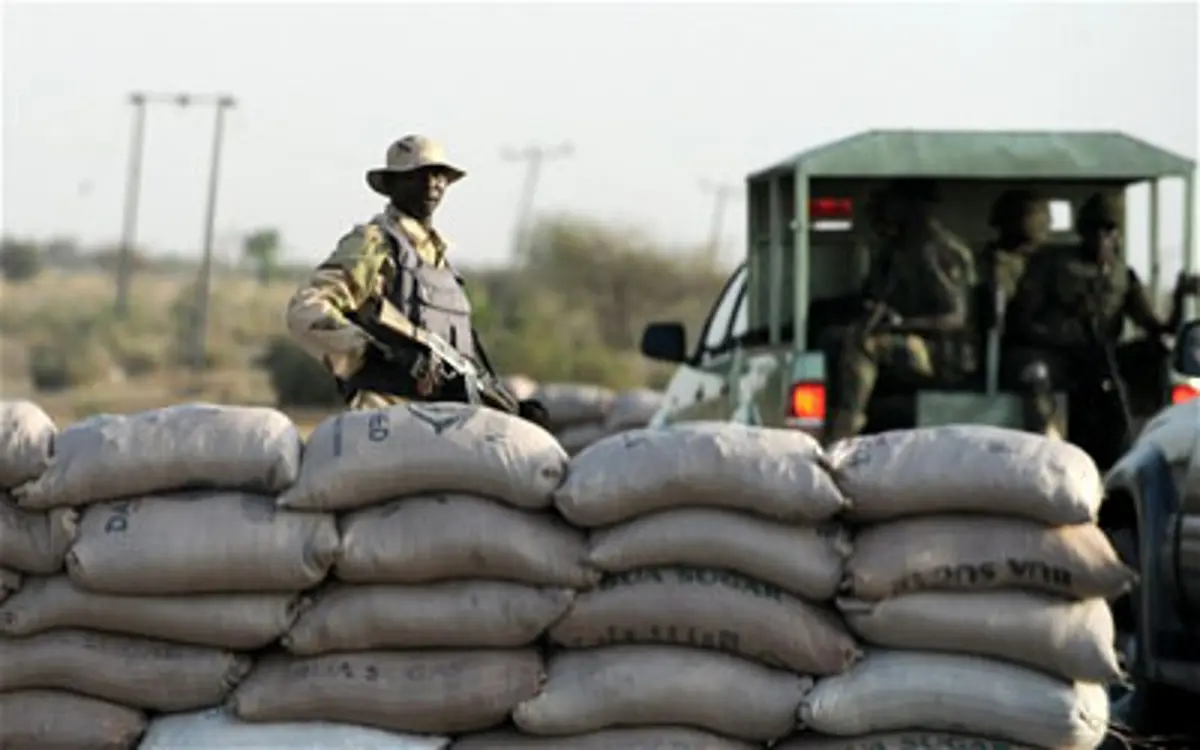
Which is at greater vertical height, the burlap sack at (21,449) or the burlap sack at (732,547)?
the burlap sack at (21,449)

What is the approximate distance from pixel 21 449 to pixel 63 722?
70 centimetres

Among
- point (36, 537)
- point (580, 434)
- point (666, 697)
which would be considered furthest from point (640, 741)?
point (580, 434)

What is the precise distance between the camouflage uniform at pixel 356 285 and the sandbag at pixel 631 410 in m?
14.2

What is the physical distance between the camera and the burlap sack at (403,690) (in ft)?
21.4

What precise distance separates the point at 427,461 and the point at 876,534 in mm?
1121

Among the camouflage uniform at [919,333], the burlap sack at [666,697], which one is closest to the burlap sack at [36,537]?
the burlap sack at [666,697]

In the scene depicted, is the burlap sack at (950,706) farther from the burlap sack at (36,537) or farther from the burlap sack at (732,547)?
the burlap sack at (36,537)

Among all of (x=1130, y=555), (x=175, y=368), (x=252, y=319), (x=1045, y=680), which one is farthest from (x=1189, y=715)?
(x=252, y=319)

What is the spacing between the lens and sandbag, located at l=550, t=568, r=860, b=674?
256 inches

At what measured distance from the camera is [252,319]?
71.6m

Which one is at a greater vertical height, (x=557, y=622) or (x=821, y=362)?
(x=821, y=362)

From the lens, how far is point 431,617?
653 centimetres

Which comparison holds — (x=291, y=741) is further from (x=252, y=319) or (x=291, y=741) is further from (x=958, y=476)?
(x=252, y=319)

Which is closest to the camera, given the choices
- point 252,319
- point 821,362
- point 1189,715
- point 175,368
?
point 1189,715
